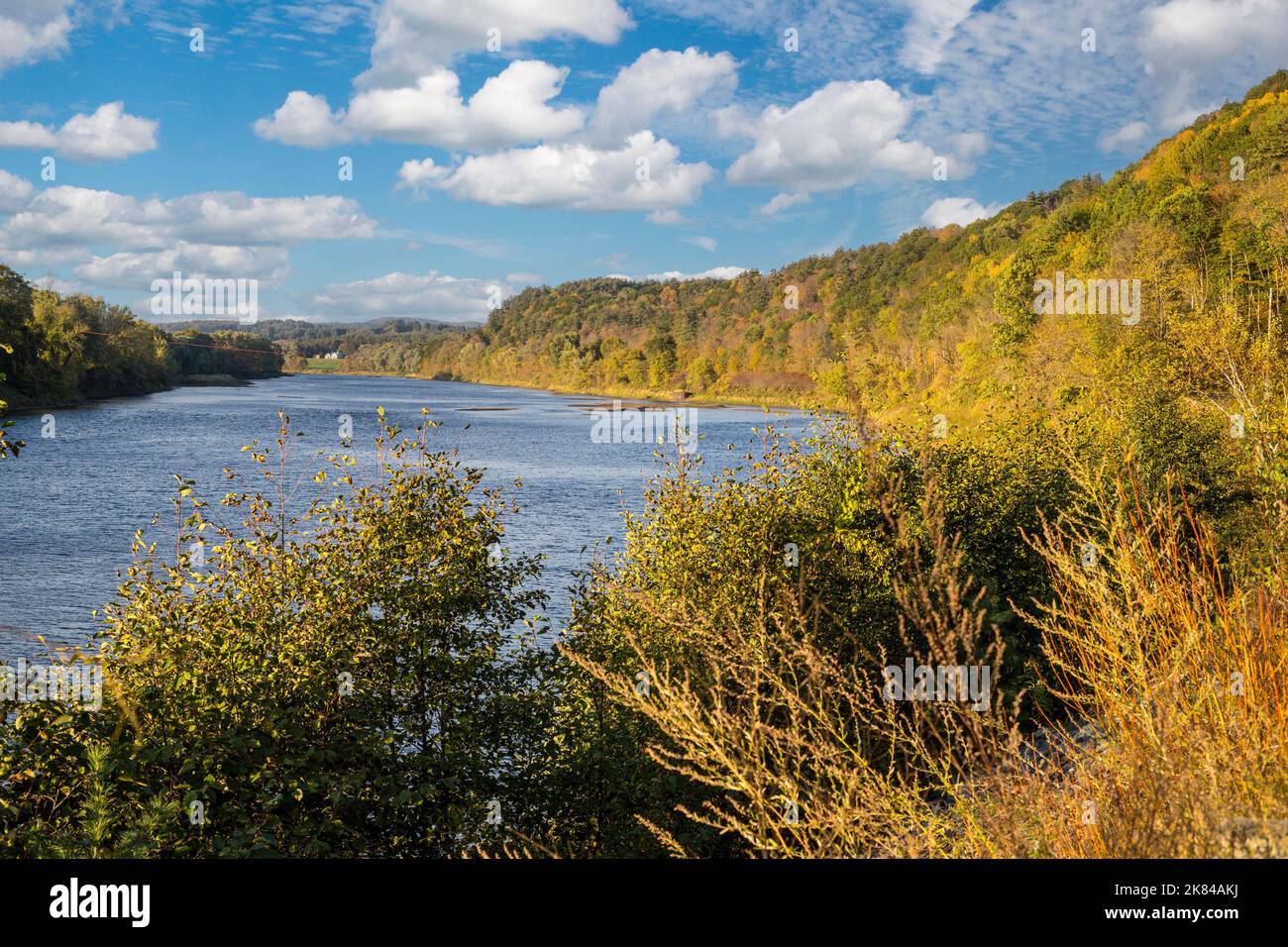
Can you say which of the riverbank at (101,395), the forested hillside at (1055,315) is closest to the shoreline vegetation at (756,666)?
the forested hillside at (1055,315)

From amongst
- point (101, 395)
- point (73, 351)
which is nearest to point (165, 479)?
point (73, 351)

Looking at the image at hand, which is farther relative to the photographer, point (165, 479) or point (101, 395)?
point (101, 395)

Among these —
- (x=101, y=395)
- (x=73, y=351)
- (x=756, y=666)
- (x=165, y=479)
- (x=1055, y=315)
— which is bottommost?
(x=165, y=479)

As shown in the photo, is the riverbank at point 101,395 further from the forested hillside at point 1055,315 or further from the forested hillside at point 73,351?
the forested hillside at point 1055,315

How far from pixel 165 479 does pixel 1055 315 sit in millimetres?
43390

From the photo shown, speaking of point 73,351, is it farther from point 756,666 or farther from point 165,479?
point 756,666

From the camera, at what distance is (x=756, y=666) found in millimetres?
3521

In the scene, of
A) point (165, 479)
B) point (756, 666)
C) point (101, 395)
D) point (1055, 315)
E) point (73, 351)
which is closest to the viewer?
point (756, 666)

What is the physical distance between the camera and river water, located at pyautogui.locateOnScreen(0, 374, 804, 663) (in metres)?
23.7

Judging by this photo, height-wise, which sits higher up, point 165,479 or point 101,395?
point 101,395

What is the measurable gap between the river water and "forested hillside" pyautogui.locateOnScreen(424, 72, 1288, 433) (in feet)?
33.0

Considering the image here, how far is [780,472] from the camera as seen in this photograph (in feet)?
51.5
